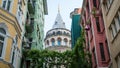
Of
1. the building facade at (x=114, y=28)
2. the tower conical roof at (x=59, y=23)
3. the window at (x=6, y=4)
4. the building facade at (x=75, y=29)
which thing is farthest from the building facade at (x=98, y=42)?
the tower conical roof at (x=59, y=23)

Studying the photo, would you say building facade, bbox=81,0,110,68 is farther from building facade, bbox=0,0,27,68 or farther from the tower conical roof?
the tower conical roof

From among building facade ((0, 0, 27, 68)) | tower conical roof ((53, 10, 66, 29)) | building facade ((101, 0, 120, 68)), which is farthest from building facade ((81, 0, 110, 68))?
tower conical roof ((53, 10, 66, 29))

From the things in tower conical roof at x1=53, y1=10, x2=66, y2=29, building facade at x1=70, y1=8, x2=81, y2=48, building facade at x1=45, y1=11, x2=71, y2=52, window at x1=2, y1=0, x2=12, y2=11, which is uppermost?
tower conical roof at x1=53, y1=10, x2=66, y2=29

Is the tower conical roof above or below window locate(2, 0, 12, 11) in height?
above

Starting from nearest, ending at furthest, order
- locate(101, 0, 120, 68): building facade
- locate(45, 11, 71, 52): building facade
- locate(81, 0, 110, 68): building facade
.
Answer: locate(101, 0, 120, 68): building facade → locate(81, 0, 110, 68): building facade → locate(45, 11, 71, 52): building facade

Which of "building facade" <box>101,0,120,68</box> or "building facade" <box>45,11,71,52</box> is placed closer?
"building facade" <box>101,0,120,68</box>

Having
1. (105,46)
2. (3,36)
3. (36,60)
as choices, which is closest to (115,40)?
(105,46)

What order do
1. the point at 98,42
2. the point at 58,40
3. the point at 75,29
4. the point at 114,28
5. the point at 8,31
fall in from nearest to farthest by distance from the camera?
1. the point at 114,28
2. the point at 8,31
3. the point at 98,42
4. the point at 75,29
5. the point at 58,40

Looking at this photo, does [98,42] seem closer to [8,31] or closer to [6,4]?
[8,31]

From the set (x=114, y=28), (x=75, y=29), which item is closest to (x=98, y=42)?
(x=114, y=28)

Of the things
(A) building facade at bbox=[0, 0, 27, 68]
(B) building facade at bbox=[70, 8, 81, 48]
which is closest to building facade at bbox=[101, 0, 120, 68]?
(A) building facade at bbox=[0, 0, 27, 68]

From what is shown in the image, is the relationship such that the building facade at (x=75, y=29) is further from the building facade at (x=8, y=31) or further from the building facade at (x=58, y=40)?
the building facade at (x=58, y=40)

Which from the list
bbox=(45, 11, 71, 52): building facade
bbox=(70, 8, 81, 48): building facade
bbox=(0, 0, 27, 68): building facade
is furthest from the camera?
bbox=(45, 11, 71, 52): building facade

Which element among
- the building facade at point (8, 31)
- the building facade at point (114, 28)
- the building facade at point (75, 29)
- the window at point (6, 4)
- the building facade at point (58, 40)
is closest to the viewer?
the building facade at point (114, 28)
